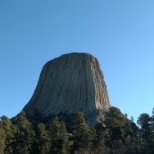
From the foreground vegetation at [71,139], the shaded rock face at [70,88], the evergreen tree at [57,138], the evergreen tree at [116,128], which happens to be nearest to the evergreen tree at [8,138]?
the foreground vegetation at [71,139]

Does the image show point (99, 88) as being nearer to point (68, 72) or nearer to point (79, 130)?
point (68, 72)

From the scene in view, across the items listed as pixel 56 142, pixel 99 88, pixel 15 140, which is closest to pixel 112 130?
pixel 56 142

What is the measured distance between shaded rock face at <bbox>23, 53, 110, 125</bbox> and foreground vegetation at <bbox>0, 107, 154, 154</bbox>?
29.6 metres

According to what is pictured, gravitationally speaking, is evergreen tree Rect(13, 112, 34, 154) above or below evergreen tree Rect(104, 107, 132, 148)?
below

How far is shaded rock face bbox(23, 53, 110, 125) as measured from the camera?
7706 cm

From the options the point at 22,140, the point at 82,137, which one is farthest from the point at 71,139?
the point at 22,140

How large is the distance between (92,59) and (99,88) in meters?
7.86

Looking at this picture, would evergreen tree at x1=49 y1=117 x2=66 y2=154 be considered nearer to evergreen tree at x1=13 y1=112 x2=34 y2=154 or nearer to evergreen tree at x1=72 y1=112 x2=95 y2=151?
evergreen tree at x1=72 y1=112 x2=95 y2=151

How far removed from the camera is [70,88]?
81500 millimetres

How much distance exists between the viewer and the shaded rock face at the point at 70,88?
253ft

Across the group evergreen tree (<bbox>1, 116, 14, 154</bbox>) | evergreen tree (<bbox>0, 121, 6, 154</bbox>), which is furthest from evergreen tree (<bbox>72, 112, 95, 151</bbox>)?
evergreen tree (<bbox>0, 121, 6, 154</bbox>)

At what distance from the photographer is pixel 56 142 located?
1510 inches

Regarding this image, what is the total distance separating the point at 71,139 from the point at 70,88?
41.9m

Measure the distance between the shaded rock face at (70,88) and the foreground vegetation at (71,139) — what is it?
2957 centimetres
